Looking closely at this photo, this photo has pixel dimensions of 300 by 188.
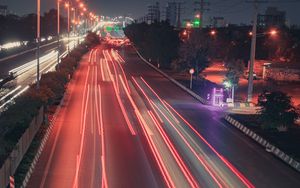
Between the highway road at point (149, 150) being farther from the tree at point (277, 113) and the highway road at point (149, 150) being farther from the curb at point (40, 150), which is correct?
the tree at point (277, 113)

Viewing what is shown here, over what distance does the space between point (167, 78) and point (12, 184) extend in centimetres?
5415

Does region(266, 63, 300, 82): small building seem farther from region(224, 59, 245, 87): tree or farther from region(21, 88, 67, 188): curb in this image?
region(21, 88, 67, 188): curb

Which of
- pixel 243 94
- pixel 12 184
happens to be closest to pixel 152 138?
pixel 12 184

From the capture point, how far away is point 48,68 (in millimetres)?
80188

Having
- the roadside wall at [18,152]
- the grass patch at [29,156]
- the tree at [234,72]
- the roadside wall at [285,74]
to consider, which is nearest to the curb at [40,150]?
the grass patch at [29,156]

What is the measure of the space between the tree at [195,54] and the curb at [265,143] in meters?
25.8

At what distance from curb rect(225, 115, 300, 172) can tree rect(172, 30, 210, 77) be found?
2581cm

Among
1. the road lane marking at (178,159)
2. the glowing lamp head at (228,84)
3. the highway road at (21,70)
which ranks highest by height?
the glowing lamp head at (228,84)

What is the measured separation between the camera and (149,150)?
29.9 meters

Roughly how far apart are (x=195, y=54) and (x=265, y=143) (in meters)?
35.5

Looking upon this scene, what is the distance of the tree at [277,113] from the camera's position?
37.3 meters

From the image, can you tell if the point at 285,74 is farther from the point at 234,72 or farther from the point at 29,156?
the point at 29,156

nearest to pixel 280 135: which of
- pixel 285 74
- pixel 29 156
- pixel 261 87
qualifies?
pixel 29 156

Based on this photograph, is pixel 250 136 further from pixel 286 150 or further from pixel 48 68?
pixel 48 68
